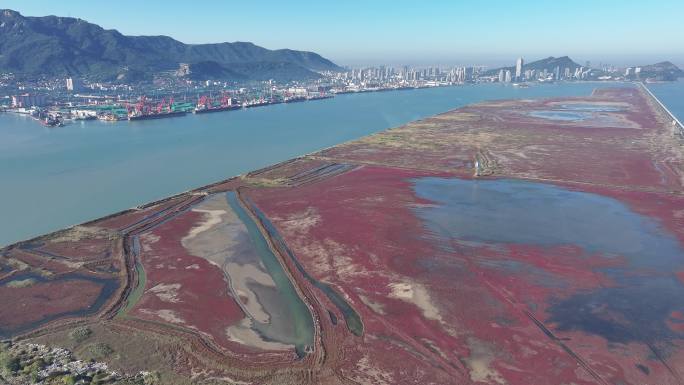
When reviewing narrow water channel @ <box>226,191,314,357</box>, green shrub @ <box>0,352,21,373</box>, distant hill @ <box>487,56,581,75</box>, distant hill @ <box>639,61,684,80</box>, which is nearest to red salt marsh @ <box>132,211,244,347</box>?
narrow water channel @ <box>226,191,314,357</box>

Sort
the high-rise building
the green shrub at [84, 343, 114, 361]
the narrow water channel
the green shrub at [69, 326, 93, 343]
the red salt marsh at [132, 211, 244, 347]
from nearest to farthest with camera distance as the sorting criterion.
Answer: the green shrub at [84, 343, 114, 361] → the green shrub at [69, 326, 93, 343] → the narrow water channel → the red salt marsh at [132, 211, 244, 347] → the high-rise building

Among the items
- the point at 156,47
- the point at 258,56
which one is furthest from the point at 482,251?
the point at 258,56

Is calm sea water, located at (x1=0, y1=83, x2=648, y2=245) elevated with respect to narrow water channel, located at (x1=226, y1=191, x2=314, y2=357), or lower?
elevated

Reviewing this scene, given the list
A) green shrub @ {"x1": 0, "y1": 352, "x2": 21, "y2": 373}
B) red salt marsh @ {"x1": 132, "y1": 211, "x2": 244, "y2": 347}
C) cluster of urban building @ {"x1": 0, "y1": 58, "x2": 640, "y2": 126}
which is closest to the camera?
green shrub @ {"x1": 0, "y1": 352, "x2": 21, "y2": 373}

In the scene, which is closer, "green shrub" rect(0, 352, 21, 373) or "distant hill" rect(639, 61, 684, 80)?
"green shrub" rect(0, 352, 21, 373)

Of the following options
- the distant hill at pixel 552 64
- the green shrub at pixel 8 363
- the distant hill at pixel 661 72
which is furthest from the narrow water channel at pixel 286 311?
the distant hill at pixel 552 64

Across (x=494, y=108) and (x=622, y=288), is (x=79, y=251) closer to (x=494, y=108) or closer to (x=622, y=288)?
(x=622, y=288)

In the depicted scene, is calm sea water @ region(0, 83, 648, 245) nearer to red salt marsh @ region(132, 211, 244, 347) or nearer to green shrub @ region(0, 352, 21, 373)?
red salt marsh @ region(132, 211, 244, 347)

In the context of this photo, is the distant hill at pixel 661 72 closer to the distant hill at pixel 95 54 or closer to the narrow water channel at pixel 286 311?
the distant hill at pixel 95 54

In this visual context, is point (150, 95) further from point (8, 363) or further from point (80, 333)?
point (8, 363)
